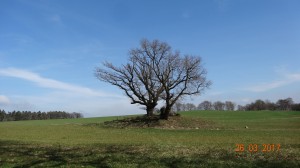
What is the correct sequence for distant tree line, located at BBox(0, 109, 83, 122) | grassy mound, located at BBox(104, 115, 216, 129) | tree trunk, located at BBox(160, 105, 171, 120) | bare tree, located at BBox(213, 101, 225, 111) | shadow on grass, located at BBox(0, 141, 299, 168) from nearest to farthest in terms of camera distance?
shadow on grass, located at BBox(0, 141, 299, 168)
grassy mound, located at BBox(104, 115, 216, 129)
tree trunk, located at BBox(160, 105, 171, 120)
distant tree line, located at BBox(0, 109, 83, 122)
bare tree, located at BBox(213, 101, 225, 111)

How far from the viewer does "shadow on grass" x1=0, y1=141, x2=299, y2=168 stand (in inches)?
419

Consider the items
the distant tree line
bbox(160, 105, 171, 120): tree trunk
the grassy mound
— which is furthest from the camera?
the distant tree line

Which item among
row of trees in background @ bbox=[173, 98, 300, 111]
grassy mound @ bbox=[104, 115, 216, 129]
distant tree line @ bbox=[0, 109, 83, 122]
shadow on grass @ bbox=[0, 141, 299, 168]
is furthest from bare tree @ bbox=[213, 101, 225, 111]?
shadow on grass @ bbox=[0, 141, 299, 168]

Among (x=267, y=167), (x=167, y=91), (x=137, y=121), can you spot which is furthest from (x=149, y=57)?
(x=267, y=167)

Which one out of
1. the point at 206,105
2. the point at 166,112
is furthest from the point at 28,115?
the point at 166,112

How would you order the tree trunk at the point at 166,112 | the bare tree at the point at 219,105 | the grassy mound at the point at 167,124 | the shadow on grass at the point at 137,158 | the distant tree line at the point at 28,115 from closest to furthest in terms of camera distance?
the shadow on grass at the point at 137,158
the grassy mound at the point at 167,124
the tree trunk at the point at 166,112
the distant tree line at the point at 28,115
the bare tree at the point at 219,105

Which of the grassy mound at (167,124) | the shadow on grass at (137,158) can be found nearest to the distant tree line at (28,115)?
the grassy mound at (167,124)

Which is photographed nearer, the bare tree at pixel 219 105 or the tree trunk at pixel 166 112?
the tree trunk at pixel 166 112

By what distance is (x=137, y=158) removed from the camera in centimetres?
1159

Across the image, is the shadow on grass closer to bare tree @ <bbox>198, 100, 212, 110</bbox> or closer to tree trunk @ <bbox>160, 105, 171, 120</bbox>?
tree trunk @ <bbox>160, 105, 171, 120</bbox>

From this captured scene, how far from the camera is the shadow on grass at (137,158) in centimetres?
1064

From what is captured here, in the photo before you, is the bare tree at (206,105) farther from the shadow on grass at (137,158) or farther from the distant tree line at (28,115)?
the shadow on grass at (137,158)

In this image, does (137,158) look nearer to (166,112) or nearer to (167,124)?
(167,124)

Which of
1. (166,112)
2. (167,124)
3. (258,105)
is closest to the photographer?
(167,124)
